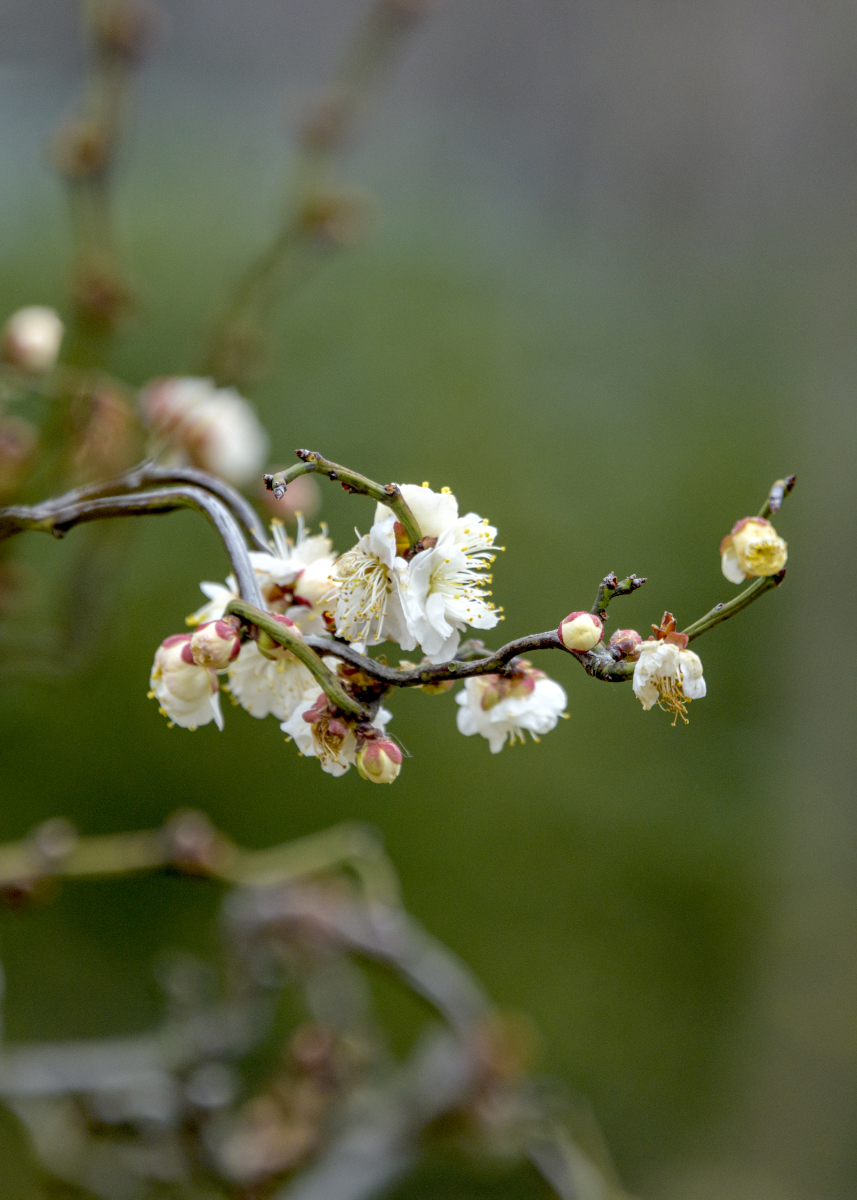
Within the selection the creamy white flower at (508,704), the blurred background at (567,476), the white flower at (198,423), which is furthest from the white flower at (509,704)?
the blurred background at (567,476)

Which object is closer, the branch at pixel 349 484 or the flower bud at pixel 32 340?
the branch at pixel 349 484

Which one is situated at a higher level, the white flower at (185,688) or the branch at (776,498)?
the white flower at (185,688)

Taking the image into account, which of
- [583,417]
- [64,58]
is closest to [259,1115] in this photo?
[583,417]

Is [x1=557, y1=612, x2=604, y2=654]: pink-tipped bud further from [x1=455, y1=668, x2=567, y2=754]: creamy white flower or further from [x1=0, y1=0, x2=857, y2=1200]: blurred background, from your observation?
[x1=0, y1=0, x2=857, y2=1200]: blurred background

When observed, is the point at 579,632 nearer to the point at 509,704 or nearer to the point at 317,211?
the point at 509,704

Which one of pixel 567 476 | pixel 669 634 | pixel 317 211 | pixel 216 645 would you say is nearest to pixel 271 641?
pixel 216 645

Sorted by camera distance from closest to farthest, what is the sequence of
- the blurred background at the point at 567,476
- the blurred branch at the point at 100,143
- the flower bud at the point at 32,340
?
the flower bud at the point at 32,340, the blurred branch at the point at 100,143, the blurred background at the point at 567,476

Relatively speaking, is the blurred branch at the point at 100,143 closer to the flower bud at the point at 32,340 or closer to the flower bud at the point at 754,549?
the flower bud at the point at 32,340
